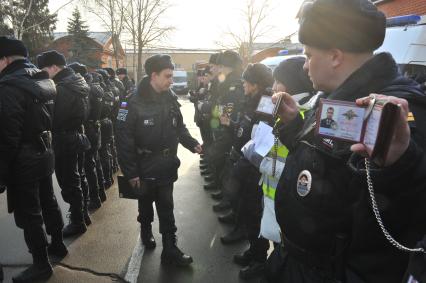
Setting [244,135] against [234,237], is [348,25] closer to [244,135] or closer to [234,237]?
[244,135]

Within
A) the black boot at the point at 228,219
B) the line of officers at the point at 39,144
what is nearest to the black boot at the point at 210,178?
the black boot at the point at 228,219

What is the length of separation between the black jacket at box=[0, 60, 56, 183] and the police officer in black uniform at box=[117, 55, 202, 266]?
72 centimetres

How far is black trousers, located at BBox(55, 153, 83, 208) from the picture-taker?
4.25m

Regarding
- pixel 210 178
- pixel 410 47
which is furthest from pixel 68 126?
pixel 410 47

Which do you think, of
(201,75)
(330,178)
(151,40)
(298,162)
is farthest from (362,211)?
(151,40)

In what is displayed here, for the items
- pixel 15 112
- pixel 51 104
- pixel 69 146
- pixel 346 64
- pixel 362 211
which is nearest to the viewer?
pixel 362 211

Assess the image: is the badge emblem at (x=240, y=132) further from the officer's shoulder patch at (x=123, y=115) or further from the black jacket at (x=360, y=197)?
the black jacket at (x=360, y=197)

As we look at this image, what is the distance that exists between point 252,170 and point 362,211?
249 cm

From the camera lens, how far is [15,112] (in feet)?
9.80

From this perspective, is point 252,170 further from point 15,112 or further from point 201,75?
point 201,75

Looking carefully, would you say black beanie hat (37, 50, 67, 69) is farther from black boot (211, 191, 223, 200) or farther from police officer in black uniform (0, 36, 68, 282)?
black boot (211, 191, 223, 200)

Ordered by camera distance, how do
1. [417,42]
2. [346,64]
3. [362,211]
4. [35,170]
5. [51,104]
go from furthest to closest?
1. [417,42]
2. [51,104]
3. [35,170]
4. [346,64]
5. [362,211]

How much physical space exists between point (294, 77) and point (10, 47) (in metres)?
2.64

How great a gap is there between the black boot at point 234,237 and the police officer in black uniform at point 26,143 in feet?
6.44
